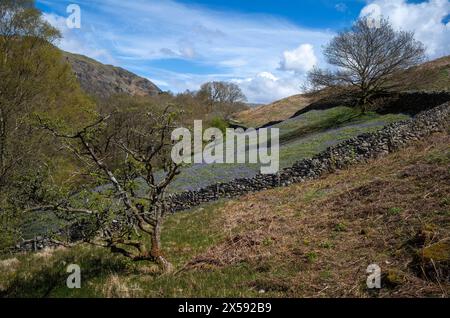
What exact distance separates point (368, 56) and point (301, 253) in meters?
30.0

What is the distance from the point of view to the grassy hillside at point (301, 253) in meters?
6.93

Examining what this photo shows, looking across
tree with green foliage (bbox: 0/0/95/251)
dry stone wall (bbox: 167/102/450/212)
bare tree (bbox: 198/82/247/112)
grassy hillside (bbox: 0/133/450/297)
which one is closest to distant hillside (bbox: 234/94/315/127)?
bare tree (bbox: 198/82/247/112)

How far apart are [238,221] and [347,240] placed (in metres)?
4.63

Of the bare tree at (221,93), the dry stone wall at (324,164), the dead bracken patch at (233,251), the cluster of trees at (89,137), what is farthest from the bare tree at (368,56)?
the bare tree at (221,93)

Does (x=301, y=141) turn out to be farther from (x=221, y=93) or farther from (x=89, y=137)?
(x=221, y=93)

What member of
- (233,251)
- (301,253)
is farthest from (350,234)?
(233,251)

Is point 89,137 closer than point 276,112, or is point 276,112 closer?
point 89,137

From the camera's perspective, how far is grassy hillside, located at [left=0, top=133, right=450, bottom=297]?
6.93 m

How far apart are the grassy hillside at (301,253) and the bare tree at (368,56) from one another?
22.2 meters

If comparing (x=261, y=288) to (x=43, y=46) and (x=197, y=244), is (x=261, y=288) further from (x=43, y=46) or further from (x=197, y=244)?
(x=43, y=46)

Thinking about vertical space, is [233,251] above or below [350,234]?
below

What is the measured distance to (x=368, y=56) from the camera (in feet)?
113

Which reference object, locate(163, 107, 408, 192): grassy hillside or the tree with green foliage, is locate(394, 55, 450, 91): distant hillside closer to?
locate(163, 107, 408, 192): grassy hillside

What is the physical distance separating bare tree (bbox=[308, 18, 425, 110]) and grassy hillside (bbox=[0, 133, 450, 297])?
22221 millimetres
